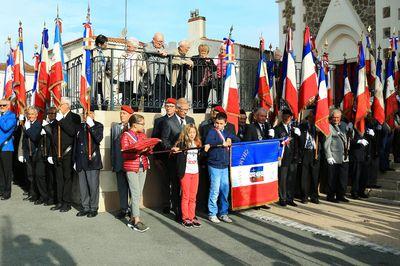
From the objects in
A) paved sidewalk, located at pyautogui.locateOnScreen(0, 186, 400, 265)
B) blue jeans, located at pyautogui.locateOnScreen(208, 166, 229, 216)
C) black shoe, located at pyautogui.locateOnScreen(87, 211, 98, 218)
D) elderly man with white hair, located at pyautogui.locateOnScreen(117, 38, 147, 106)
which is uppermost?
elderly man with white hair, located at pyautogui.locateOnScreen(117, 38, 147, 106)

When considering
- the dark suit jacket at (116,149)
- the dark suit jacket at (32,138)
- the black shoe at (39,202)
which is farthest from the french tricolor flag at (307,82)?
the black shoe at (39,202)

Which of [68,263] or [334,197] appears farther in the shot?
[334,197]

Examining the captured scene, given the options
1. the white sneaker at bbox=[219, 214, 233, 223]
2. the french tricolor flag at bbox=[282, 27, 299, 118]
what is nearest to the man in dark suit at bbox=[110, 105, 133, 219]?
the white sneaker at bbox=[219, 214, 233, 223]

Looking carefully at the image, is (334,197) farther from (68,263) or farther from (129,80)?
(68,263)

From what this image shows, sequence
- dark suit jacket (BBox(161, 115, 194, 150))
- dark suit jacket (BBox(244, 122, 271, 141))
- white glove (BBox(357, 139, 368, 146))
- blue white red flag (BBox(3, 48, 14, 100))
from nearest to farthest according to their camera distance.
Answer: dark suit jacket (BBox(161, 115, 194, 150)) → dark suit jacket (BBox(244, 122, 271, 141)) → white glove (BBox(357, 139, 368, 146)) → blue white red flag (BBox(3, 48, 14, 100))

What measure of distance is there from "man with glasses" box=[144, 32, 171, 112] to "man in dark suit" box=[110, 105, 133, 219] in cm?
175

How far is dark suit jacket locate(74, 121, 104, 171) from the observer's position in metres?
7.82

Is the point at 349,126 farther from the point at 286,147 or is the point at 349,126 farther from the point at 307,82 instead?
the point at 286,147

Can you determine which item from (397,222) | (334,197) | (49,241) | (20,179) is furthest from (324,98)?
(20,179)

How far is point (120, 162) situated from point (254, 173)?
2.42m

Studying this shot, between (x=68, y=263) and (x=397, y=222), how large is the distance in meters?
5.26

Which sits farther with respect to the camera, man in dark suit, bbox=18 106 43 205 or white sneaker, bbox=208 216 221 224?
man in dark suit, bbox=18 106 43 205

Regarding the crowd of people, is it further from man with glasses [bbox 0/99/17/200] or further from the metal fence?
A: the metal fence

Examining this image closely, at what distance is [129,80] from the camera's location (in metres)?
9.44
